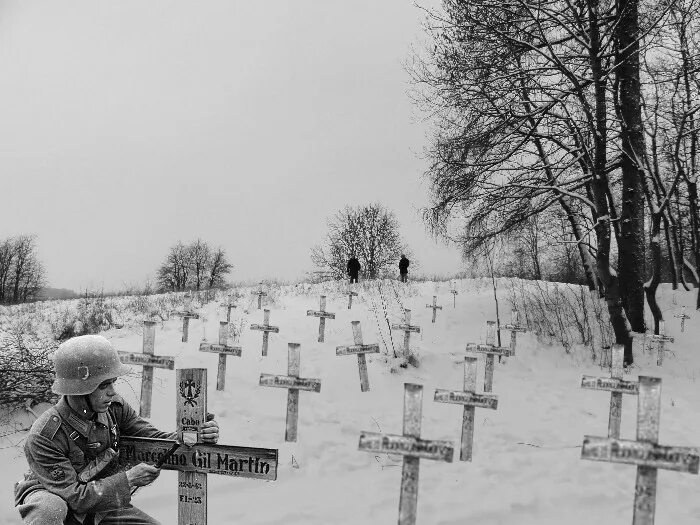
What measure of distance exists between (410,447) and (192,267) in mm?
61364

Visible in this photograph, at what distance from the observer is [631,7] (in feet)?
32.6

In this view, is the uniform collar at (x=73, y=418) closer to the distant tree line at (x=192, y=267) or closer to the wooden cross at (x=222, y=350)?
the wooden cross at (x=222, y=350)

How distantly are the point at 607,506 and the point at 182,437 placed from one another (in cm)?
432

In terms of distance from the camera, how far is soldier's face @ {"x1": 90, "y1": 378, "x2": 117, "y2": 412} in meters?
2.90

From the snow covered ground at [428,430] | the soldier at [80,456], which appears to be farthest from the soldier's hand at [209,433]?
the snow covered ground at [428,430]

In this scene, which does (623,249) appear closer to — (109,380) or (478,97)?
(478,97)

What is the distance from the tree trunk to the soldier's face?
999 cm

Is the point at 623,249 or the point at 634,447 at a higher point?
the point at 623,249

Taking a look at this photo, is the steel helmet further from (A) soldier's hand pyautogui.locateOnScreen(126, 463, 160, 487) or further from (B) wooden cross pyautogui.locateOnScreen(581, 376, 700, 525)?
(B) wooden cross pyautogui.locateOnScreen(581, 376, 700, 525)

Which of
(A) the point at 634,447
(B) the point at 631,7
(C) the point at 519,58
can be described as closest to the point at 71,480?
(A) the point at 634,447

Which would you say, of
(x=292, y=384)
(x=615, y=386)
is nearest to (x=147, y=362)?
(x=292, y=384)

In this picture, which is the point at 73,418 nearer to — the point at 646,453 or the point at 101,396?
the point at 101,396

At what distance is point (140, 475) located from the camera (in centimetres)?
283

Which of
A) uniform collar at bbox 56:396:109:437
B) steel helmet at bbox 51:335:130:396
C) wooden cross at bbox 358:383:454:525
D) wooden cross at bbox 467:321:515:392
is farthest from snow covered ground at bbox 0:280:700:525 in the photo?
steel helmet at bbox 51:335:130:396
